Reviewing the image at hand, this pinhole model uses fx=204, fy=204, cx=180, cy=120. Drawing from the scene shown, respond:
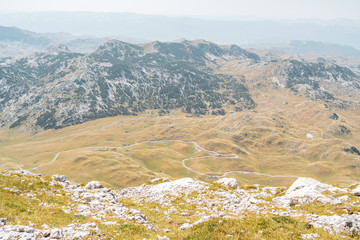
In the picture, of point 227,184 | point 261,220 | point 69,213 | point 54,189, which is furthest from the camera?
point 227,184

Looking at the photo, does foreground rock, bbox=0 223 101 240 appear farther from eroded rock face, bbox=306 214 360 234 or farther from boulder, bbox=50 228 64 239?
eroded rock face, bbox=306 214 360 234

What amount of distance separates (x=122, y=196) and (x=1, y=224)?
3004 centimetres

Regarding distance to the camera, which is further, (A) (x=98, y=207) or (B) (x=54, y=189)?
(B) (x=54, y=189)

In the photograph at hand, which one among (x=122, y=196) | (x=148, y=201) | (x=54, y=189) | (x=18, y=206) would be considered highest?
(x=18, y=206)

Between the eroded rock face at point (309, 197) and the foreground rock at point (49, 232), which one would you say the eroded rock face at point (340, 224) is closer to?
the eroded rock face at point (309, 197)

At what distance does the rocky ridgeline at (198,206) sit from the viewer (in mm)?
19172

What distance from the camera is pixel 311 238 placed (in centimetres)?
1834

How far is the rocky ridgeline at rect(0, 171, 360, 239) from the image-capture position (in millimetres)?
19172

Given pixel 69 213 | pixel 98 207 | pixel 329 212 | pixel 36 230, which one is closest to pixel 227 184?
pixel 329 212

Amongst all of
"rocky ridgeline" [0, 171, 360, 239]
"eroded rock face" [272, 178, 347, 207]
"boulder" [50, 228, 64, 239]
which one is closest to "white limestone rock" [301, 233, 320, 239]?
"rocky ridgeline" [0, 171, 360, 239]

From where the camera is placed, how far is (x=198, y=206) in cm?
3550

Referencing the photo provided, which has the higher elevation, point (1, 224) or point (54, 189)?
point (1, 224)

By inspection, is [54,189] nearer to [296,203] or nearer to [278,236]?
[278,236]

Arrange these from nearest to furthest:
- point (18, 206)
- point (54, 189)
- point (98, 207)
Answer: point (18, 206) → point (98, 207) → point (54, 189)
